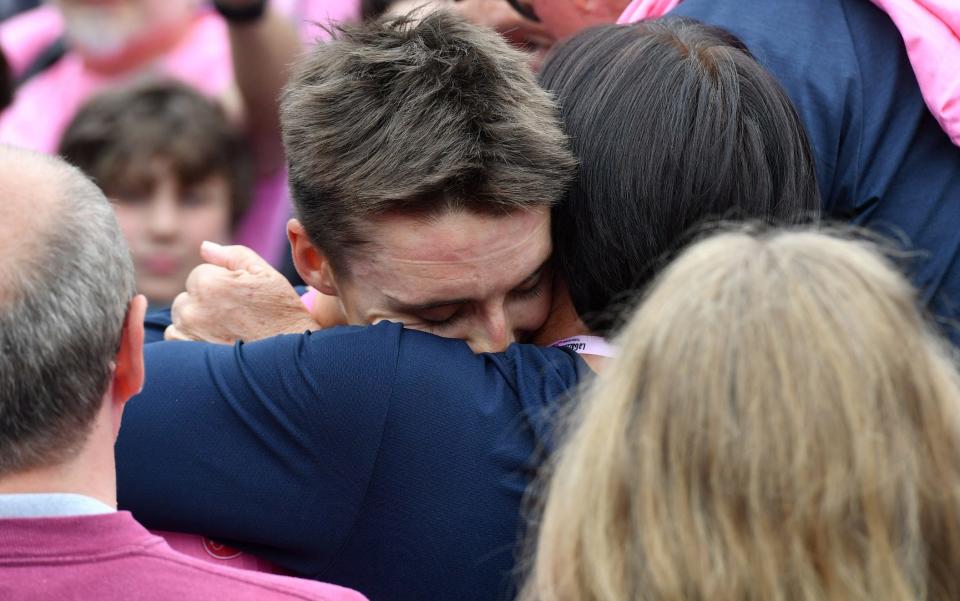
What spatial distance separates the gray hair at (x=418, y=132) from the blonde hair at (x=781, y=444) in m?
0.72

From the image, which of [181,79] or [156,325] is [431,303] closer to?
[156,325]

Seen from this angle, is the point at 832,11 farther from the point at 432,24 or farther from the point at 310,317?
the point at 310,317

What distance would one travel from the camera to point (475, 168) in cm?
205

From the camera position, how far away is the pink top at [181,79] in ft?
14.7

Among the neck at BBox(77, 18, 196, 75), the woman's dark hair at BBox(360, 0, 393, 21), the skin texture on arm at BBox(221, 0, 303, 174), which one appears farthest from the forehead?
the neck at BBox(77, 18, 196, 75)

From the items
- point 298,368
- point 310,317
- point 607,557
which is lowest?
point 310,317

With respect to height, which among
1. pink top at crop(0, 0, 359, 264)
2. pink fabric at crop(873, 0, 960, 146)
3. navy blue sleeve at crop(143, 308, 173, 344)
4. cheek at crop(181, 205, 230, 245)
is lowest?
cheek at crop(181, 205, 230, 245)

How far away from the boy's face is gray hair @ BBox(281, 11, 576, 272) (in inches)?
87.6

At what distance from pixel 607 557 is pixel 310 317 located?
119cm

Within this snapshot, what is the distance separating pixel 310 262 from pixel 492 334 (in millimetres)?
408

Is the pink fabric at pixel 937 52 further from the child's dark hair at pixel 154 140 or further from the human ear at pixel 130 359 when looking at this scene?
the child's dark hair at pixel 154 140

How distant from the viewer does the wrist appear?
4254 millimetres

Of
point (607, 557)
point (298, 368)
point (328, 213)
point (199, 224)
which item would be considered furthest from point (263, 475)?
point (199, 224)

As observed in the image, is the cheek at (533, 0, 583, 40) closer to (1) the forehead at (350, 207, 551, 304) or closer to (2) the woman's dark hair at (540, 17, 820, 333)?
(2) the woman's dark hair at (540, 17, 820, 333)
